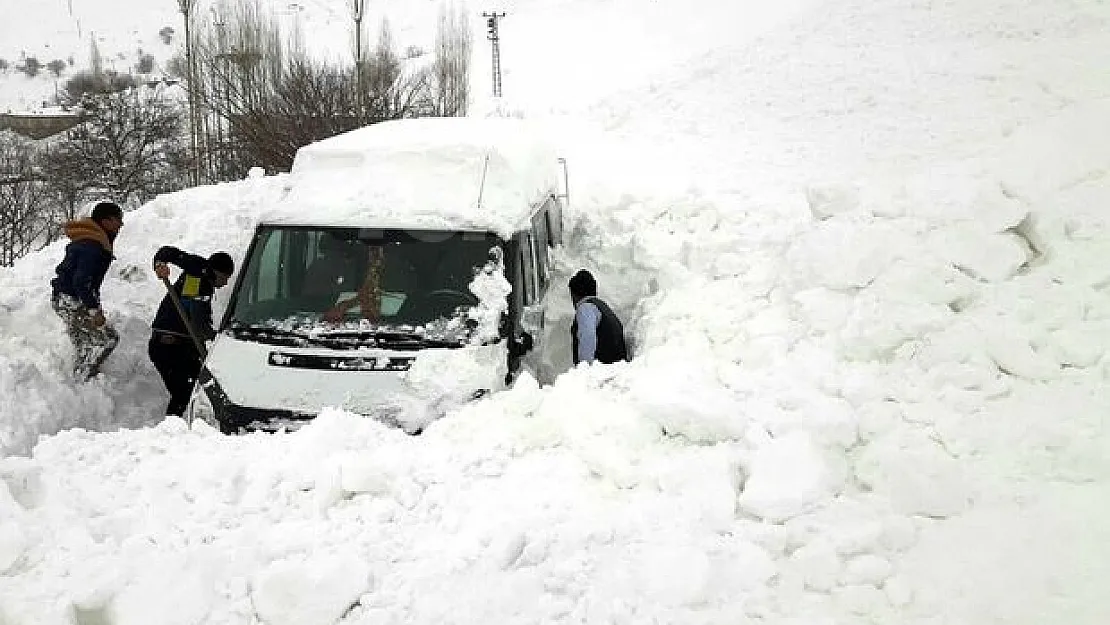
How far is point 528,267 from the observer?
5.46 metres

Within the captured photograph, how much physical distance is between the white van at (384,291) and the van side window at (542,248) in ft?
0.16

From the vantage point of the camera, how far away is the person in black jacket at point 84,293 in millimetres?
6371

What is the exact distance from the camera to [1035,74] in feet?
42.6

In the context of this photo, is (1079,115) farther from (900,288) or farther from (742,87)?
(742,87)

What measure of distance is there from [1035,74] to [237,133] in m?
16.0

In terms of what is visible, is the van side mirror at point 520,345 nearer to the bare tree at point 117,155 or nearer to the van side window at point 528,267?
the van side window at point 528,267

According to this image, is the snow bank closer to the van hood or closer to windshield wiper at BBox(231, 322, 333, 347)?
windshield wiper at BBox(231, 322, 333, 347)

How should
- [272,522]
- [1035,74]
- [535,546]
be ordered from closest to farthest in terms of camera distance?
[535,546]
[272,522]
[1035,74]

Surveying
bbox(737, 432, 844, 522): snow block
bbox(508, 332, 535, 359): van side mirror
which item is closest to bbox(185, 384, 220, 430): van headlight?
bbox(508, 332, 535, 359): van side mirror

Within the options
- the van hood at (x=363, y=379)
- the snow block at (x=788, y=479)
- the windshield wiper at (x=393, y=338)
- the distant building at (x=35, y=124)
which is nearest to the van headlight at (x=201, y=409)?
the van hood at (x=363, y=379)

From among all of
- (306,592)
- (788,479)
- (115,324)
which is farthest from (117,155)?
(788,479)

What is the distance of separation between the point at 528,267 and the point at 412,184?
97cm

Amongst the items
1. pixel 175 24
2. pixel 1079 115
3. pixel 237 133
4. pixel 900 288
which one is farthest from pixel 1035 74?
pixel 175 24

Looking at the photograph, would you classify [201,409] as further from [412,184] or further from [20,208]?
[20,208]
